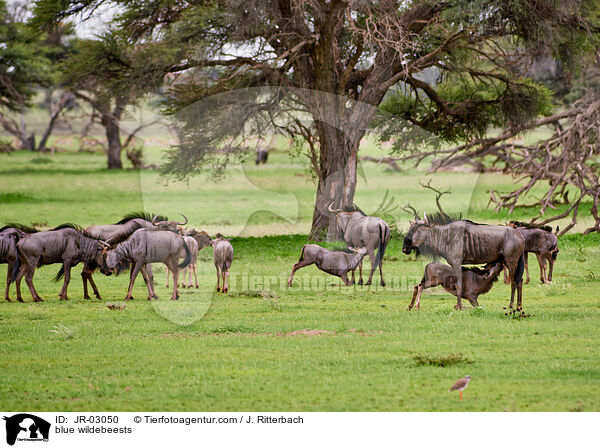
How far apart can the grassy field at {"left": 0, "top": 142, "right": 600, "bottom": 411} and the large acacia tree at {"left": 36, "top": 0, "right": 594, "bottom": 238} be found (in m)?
3.63

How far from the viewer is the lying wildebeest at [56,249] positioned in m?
12.8

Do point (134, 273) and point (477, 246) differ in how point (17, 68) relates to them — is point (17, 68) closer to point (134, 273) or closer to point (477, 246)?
point (134, 273)

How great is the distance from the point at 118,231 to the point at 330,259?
368 cm

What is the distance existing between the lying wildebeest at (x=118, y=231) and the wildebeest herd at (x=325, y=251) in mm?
16

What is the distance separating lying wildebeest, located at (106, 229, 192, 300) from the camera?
40.6 feet

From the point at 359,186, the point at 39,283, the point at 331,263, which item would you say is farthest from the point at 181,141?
the point at 359,186

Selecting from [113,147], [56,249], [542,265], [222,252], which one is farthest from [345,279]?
[113,147]

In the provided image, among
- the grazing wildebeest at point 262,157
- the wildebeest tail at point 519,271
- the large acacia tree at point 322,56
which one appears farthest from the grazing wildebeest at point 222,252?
the grazing wildebeest at point 262,157

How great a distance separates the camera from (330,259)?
1392cm

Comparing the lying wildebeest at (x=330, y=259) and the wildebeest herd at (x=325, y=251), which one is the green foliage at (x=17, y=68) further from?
the lying wildebeest at (x=330, y=259)

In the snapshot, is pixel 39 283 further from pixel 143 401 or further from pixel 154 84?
pixel 143 401

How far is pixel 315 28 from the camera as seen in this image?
20.7 m

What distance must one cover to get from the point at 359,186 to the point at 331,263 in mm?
15060

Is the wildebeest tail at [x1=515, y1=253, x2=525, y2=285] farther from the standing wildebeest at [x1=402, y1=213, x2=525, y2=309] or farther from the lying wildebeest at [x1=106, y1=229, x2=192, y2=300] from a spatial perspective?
the lying wildebeest at [x1=106, y1=229, x2=192, y2=300]
